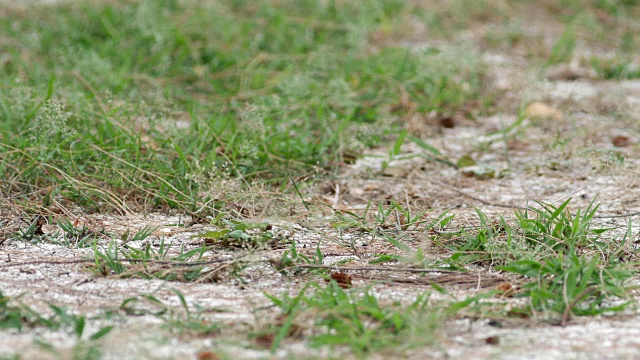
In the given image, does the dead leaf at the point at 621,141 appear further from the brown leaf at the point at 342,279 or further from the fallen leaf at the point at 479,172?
the brown leaf at the point at 342,279

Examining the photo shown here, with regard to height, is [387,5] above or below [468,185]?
above

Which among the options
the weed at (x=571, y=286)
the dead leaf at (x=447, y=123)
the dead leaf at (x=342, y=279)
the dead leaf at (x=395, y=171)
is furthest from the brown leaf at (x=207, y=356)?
the dead leaf at (x=447, y=123)

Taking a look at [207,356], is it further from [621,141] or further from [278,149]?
[621,141]

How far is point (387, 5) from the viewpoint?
19.5 feet

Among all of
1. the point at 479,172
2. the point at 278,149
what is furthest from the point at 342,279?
the point at 479,172

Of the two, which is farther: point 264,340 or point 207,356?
point 264,340

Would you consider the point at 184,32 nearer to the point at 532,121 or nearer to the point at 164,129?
the point at 164,129

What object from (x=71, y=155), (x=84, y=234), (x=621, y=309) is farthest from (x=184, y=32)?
(x=621, y=309)

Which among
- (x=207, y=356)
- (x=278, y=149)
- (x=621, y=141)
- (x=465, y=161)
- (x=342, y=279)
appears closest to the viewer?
(x=207, y=356)

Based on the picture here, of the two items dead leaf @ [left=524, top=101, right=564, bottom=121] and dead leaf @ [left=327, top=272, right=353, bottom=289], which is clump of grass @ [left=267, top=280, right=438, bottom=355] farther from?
dead leaf @ [left=524, top=101, right=564, bottom=121]

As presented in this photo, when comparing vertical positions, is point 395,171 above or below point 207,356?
below

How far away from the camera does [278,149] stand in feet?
11.8

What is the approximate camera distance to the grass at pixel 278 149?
7.29ft

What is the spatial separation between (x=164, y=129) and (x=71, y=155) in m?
0.54
